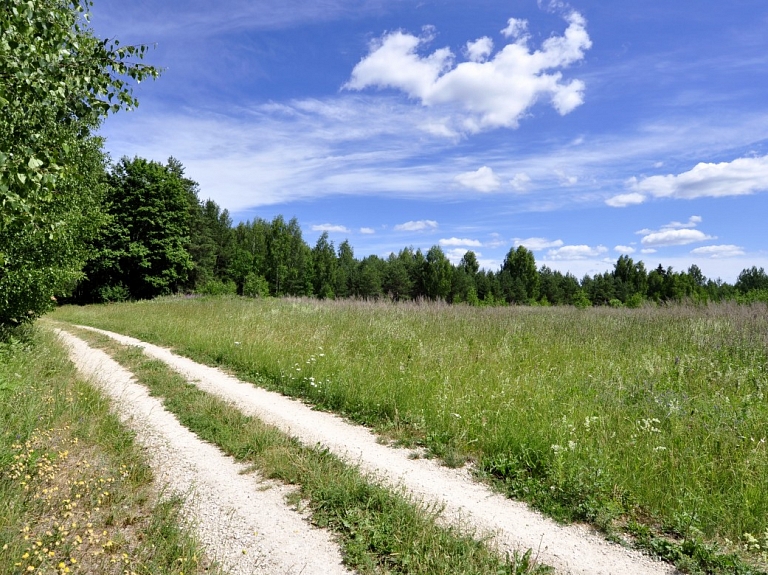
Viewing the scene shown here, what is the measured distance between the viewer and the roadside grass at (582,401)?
4.05 metres

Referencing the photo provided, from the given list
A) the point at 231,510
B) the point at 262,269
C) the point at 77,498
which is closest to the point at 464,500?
the point at 231,510

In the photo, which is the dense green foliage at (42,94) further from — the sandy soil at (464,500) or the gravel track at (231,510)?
the sandy soil at (464,500)

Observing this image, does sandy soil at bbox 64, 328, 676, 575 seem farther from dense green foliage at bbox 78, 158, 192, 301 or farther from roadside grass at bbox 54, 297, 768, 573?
dense green foliage at bbox 78, 158, 192, 301

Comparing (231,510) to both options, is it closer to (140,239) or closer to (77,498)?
(77,498)

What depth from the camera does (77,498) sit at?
4.21 m

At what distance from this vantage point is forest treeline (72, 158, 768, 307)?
39.8 m

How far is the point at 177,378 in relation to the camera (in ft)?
29.4

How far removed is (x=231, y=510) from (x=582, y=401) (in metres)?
5.30

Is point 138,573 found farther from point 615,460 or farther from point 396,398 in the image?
point 615,460

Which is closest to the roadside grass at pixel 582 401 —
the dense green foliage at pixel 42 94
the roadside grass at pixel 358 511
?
the roadside grass at pixel 358 511

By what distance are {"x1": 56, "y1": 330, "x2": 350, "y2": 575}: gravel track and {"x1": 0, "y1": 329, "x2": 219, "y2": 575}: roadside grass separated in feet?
0.64

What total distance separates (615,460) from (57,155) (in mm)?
7029

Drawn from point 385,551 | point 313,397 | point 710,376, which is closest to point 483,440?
point 385,551

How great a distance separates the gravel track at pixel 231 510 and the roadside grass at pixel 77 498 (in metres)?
0.20
